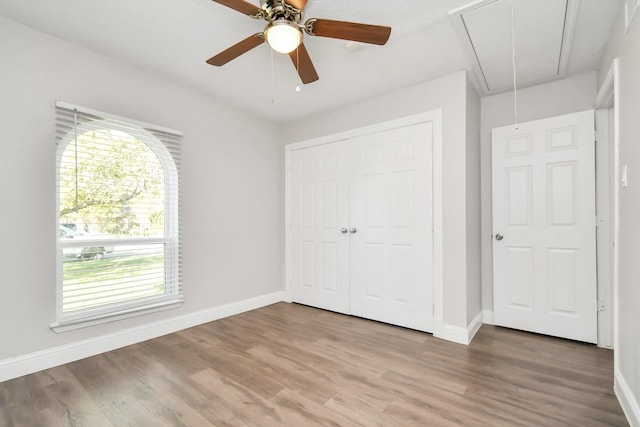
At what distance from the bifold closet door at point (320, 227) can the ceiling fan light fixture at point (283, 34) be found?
194cm

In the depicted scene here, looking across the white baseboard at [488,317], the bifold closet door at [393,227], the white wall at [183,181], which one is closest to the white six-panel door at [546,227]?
the white baseboard at [488,317]

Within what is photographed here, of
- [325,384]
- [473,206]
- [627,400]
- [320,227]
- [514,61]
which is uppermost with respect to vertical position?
[514,61]

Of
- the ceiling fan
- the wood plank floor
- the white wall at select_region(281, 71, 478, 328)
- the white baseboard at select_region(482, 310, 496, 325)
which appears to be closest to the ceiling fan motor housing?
the ceiling fan

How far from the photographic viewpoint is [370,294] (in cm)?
330

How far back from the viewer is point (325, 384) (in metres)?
2.01

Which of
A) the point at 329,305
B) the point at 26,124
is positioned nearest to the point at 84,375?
the point at 26,124

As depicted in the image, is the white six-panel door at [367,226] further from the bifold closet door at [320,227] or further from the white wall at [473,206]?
the white wall at [473,206]

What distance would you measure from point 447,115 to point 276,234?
8.47 ft

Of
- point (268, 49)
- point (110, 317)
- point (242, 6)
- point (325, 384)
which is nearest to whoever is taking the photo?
point (242, 6)

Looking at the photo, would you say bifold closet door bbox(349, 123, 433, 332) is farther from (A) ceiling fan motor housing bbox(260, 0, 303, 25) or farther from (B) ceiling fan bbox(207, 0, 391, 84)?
(A) ceiling fan motor housing bbox(260, 0, 303, 25)

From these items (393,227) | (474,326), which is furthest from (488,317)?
(393,227)

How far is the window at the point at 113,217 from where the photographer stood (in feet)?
7.65

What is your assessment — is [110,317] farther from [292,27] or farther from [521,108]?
[521,108]

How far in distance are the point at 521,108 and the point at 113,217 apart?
408cm
